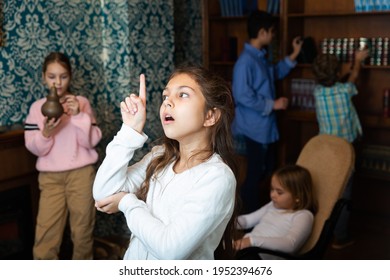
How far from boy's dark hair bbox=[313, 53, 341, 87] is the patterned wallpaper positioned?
1.00m

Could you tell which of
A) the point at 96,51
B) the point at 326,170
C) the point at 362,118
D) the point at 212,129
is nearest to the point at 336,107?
the point at 362,118

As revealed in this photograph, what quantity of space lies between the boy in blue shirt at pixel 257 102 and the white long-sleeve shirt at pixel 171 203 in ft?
7.56

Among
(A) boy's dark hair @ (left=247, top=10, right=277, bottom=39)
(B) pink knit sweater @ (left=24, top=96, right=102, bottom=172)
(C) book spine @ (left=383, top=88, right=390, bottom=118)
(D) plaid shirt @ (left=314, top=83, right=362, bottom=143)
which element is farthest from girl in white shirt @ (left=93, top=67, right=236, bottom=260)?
(C) book spine @ (left=383, top=88, right=390, bottom=118)

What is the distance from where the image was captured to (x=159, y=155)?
1.65 metres

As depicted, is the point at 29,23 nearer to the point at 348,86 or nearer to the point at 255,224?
the point at 255,224

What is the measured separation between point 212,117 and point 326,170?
1325 mm

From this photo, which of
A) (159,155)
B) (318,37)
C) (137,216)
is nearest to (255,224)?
(159,155)

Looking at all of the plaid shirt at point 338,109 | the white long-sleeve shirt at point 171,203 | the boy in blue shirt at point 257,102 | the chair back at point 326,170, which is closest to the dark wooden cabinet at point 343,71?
the boy in blue shirt at point 257,102

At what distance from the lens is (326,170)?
106 inches

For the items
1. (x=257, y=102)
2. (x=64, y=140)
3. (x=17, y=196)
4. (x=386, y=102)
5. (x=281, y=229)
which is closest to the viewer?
(x=281, y=229)

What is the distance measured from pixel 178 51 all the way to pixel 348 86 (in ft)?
5.20

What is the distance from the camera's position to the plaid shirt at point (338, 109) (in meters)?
3.61

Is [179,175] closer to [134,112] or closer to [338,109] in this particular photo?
[134,112]

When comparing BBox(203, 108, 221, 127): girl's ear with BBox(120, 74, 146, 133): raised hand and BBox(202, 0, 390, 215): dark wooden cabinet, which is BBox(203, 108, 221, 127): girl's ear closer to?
BBox(120, 74, 146, 133): raised hand
